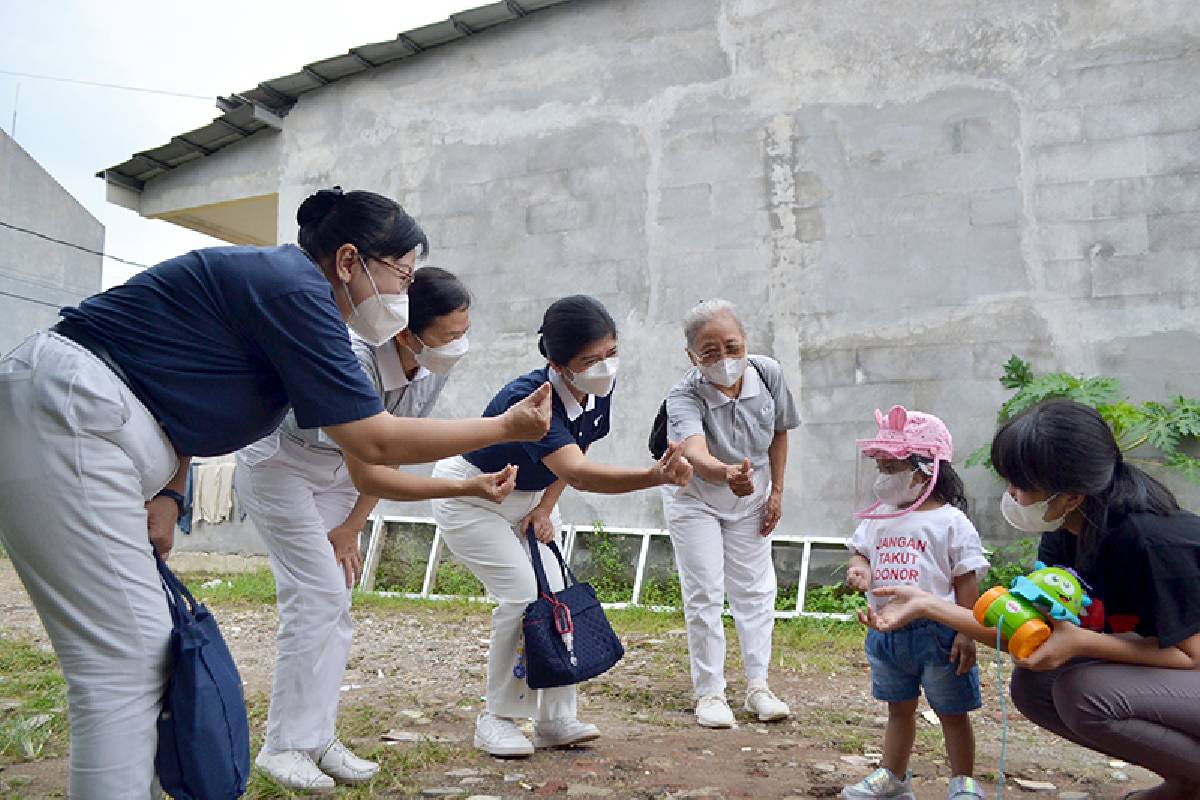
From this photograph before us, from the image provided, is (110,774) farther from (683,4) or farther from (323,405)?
(683,4)

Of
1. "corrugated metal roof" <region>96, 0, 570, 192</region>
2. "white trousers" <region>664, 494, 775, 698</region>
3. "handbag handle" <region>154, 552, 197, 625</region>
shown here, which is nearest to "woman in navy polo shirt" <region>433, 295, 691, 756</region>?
"white trousers" <region>664, 494, 775, 698</region>

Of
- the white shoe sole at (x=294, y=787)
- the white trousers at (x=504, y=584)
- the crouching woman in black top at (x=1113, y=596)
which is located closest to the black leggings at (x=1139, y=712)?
the crouching woman in black top at (x=1113, y=596)

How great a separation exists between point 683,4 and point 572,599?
5897 mm

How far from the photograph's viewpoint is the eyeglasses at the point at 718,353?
165 inches

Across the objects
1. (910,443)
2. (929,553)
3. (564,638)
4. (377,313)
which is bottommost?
(564,638)

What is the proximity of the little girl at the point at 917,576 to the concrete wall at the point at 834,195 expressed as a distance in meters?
4.02

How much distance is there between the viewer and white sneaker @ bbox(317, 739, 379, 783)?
3.13 meters

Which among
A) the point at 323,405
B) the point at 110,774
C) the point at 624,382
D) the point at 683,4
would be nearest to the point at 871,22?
the point at 683,4

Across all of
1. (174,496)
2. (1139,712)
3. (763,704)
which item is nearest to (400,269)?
(174,496)

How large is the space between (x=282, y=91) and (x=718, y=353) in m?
6.87

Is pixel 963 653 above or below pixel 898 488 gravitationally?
below

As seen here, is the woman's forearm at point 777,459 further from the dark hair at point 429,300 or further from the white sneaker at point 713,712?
the dark hair at point 429,300

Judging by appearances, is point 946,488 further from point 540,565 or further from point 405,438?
point 405,438

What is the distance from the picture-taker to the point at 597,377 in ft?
11.4
